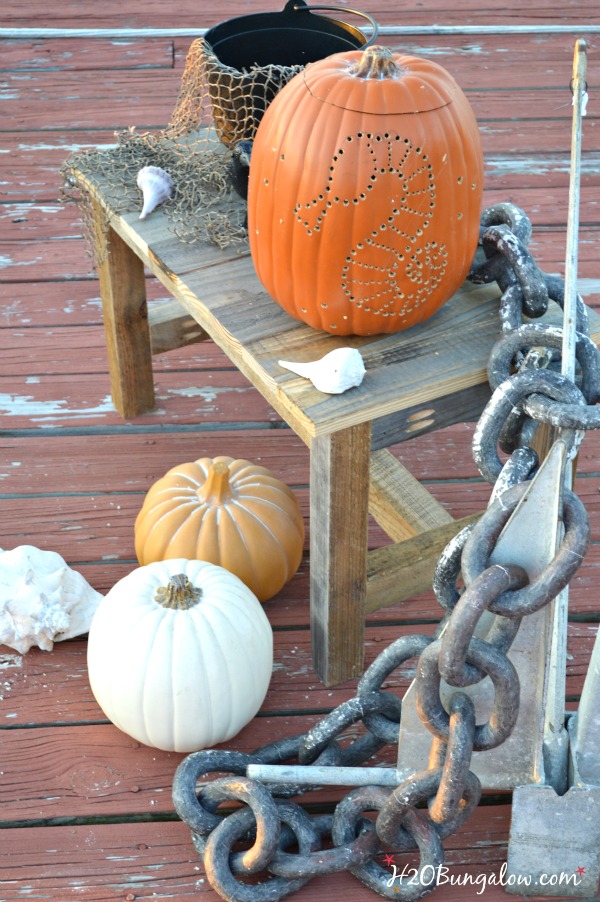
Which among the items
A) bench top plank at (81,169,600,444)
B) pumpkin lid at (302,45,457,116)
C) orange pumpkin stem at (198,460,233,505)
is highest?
pumpkin lid at (302,45,457,116)

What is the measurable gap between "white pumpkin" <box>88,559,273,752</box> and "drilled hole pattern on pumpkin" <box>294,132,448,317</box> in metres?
0.49

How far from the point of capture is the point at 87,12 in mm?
3730

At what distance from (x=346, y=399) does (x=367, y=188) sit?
0.28 meters

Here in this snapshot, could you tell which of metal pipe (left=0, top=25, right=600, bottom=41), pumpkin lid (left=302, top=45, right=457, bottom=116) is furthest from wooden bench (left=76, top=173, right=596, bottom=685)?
metal pipe (left=0, top=25, right=600, bottom=41)

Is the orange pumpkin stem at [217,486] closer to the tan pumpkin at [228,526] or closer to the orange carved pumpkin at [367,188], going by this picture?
the tan pumpkin at [228,526]

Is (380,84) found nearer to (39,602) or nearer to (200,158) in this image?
(200,158)

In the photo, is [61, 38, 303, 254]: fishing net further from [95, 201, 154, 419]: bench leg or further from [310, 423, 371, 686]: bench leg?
[310, 423, 371, 686]: bench leg

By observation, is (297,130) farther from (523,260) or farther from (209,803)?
(209,803)

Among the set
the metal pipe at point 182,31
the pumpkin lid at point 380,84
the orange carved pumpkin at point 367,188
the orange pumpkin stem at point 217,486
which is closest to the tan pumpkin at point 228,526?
the orange pumpkin stem at point 217,486

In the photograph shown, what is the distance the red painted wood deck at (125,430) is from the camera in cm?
148

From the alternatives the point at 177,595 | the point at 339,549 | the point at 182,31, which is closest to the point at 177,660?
the point at 177,595

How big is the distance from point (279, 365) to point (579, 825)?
0.71m

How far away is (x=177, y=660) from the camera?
4.88 feet

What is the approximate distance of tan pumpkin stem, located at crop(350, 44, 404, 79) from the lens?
1.41 metres
